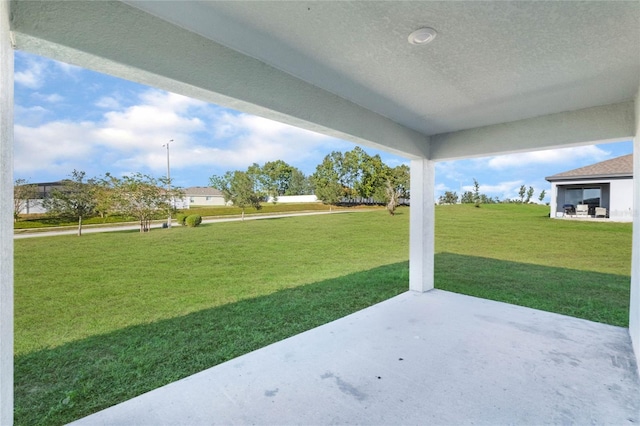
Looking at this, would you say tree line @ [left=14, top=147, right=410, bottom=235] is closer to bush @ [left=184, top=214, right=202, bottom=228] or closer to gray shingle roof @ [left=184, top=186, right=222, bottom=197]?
gray shingle roof @ [left=184, top=186, right=222, bottom=197]

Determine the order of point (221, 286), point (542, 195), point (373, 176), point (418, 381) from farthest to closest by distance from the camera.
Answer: point (542, 195), point (373, 176), point (221, 286), point (418, 381)

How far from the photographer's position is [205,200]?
9836mm

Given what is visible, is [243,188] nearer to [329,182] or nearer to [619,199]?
[329,182]

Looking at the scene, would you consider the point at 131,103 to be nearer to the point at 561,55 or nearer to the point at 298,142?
the point at 298,142

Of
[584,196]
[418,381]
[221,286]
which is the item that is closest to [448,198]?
[584,196]

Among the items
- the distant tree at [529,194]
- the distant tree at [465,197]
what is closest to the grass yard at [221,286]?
the distant tree at [529,194]

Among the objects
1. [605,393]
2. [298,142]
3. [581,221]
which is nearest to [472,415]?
[605,393]

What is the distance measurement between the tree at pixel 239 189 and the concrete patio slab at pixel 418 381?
24.7 ft

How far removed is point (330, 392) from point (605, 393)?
6.90 feet

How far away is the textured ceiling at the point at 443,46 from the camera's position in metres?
1.64

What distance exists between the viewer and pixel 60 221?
6.32 metres

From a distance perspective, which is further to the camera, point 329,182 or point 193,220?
point 329,182

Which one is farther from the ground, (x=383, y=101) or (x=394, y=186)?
(x=383, y=101)

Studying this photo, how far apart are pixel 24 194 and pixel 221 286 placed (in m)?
3.97
